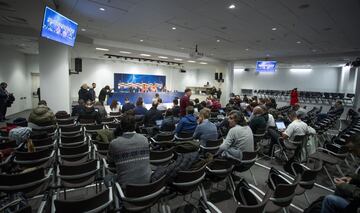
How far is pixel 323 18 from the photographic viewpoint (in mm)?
5551

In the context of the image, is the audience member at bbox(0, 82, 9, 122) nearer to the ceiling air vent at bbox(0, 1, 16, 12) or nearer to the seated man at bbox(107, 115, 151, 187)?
the ceiling air vent at bbox(0, 1, 16, 12)

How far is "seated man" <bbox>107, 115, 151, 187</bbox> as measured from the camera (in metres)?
2.23

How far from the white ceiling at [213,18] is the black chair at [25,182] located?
4138mm

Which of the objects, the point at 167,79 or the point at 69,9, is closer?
the point at 69,9

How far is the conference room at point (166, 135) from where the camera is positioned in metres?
2.26

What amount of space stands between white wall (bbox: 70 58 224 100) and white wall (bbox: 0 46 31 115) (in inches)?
103

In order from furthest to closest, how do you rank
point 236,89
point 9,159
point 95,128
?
point 236,89
point 95,128
point 9,159

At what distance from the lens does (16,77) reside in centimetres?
1077

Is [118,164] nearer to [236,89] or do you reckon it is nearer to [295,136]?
[295,136]

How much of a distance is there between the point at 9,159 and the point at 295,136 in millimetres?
5265

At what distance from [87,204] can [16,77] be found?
40.4 feet

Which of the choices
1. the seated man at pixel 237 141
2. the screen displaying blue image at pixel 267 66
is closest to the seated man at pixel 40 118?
the seated man at pixel 237 141

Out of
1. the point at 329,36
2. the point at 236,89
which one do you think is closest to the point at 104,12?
the point at 329,36

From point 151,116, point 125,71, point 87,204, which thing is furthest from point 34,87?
point 87,204
